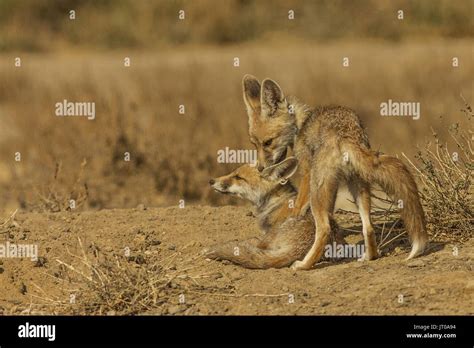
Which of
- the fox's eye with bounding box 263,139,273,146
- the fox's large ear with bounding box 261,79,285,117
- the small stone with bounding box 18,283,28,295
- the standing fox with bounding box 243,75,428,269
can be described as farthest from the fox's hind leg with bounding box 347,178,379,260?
the small stone with bounding box 18,283,28,295

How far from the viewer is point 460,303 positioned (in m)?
7.88

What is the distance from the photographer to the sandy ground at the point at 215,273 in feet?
26.7

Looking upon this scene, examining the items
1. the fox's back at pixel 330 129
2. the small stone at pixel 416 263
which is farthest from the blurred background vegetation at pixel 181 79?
the small stone at pixel 416 263

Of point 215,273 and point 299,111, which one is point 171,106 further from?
point 215,273

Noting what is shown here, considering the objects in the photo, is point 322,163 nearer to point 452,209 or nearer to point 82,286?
point 452,209

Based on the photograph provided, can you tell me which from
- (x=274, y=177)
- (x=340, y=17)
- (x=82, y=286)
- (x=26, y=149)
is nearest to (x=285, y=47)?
(x=340, y=17)

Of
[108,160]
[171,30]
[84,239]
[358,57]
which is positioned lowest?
[84,239]

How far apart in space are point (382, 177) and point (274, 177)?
1417 mm

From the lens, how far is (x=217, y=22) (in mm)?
24828

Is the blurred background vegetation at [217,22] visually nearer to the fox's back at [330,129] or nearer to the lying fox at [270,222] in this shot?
the lying fox at [270,222]

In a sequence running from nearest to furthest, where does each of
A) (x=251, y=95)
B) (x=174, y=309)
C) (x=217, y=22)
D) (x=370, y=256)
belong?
1. (x=174, y=309)
2. (x=370, y=256)
3. (x=251, y=95)
4. (x=217, y=22)

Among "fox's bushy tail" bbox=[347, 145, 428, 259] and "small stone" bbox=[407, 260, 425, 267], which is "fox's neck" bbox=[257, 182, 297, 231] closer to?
"fox's bushy tail" bbox=[347, 145, 428, 259]

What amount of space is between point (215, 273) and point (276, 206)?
112cm

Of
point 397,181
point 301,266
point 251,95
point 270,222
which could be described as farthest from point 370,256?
point 251,95
